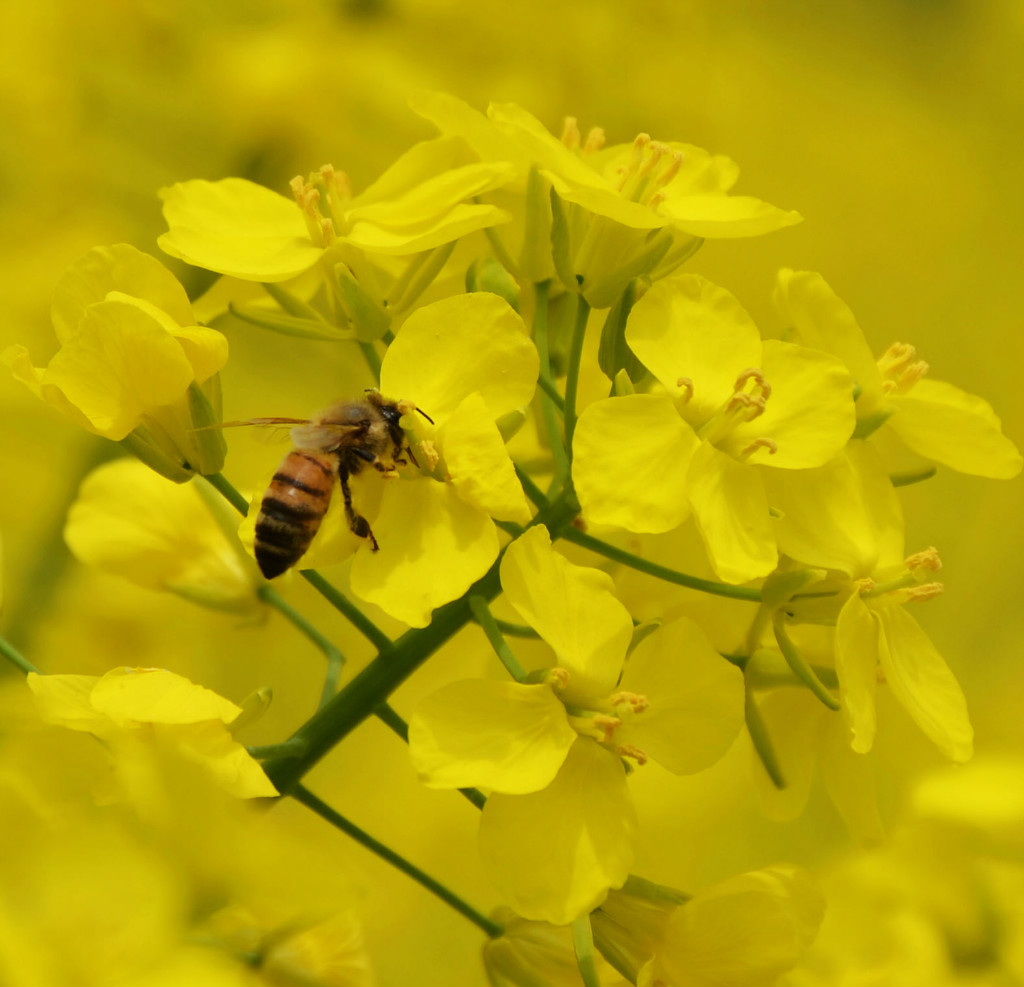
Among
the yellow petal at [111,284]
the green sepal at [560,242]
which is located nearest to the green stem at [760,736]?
the green sepal at [560,242]

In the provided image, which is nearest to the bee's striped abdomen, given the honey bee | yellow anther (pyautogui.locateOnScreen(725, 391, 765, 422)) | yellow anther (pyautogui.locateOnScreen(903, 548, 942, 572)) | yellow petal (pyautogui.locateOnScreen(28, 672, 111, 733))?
the honey bee

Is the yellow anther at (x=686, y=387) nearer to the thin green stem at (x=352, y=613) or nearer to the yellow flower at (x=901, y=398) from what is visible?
the yellow flower at (x=901, y=398)

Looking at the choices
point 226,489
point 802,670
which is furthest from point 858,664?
point 226,489

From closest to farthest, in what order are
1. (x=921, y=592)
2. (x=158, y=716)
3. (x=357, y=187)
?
(x=158, y=716) → (x=921, y=592) → (x=357, y=187)

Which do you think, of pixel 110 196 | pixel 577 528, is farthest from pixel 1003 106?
pixel 577 528

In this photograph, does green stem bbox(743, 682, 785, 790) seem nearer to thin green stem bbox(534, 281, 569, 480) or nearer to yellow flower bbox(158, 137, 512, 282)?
thin green stem bbox(534, 281, 569, 480)

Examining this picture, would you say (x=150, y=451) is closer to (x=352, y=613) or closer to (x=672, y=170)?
(x=352, y=613)

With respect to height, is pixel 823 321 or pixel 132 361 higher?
pixel 823 321
